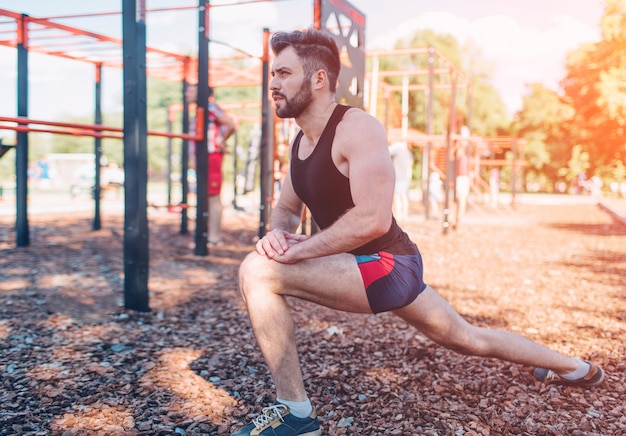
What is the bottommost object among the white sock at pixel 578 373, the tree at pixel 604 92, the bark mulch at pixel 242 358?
the bark mulch at pixel 242 358

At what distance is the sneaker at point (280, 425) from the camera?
223 centimetres

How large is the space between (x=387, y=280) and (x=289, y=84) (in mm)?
859

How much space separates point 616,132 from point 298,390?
10876mm

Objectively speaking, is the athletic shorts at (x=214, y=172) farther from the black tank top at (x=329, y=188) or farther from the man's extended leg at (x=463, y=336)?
the man's extended leg at (x=463, y=336)

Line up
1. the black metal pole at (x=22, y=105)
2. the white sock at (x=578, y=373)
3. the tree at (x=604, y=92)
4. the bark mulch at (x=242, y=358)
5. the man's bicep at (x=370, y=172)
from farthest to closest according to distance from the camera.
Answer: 1. the tree at (x=604, y=92)
2. the black metal pole at (x=22, y=105)
3. the white sock at (x=578, y=373)
4. the bark mulch at (x=242, y=358)
5. the man's bicep at (x=370, y=172)

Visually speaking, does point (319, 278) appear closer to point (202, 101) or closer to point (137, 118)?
point (137, 118)

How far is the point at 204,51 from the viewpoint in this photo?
6527 mm

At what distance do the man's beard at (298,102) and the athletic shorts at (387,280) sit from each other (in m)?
0.63

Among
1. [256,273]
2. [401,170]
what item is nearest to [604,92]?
[401,170]

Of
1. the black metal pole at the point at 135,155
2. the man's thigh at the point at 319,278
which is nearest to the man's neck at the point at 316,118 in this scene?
the man's thigh at the point at 319,278

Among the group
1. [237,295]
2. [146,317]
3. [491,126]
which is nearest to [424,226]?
[237,295]

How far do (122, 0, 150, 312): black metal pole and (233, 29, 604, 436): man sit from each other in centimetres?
193

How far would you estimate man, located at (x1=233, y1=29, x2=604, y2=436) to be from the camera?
220 centimetres

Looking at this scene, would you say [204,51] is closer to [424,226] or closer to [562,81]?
[424,226]
